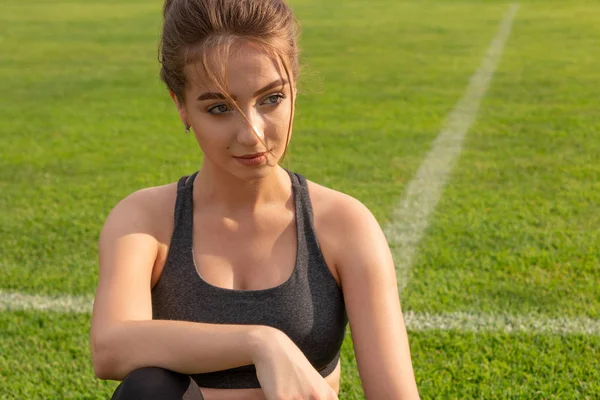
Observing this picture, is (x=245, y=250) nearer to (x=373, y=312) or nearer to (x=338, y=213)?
(x=338, y=213)

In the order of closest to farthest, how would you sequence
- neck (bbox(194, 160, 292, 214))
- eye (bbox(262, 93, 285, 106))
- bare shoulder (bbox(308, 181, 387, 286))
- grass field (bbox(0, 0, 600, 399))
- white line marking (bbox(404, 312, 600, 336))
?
eye (bbox(262, 93, 285, 106)), bare shoulder (bbox(308, 181, 387, 286)), neck (bbox(194, 160, 292, 214)), grass field (bbox(0, 0, 600, 399)), white line marking (bbox(404, 312, 600, 336))

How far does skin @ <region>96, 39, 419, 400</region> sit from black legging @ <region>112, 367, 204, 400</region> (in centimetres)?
24

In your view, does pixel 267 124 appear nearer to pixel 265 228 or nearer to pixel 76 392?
pixel 265 228

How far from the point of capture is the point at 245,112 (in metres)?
Answer: 2.32

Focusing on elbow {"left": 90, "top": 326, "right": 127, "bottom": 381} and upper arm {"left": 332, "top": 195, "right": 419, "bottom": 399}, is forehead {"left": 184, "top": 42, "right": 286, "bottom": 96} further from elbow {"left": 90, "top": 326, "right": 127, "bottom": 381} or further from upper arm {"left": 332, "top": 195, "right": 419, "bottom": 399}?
elbow {"left": 90, "top": 326, "right": 127, "bottom": 381}

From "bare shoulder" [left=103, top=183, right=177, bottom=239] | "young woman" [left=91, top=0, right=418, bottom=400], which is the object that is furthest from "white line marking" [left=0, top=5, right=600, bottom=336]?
"bare shoulder" [left=103, top=183, right=177, bottom=239]

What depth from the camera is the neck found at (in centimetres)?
257

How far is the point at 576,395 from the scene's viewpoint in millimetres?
3441

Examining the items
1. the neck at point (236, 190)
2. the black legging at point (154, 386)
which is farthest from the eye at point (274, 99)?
the black legging at point (154, 386)

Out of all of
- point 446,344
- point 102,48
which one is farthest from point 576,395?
point 102,48

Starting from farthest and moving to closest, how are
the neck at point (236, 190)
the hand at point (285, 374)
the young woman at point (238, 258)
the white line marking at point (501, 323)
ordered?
the white line marking at point (501, 323)
the neck at point (236, 190)
the young woman at point (238, 258)
the hand at point (285, 374)

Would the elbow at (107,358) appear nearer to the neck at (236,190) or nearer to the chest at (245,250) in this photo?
the chest at (245,250)

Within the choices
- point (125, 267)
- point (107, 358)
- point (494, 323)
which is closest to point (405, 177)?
point (494, 323)

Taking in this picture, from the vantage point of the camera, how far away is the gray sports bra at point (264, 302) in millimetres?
2445
